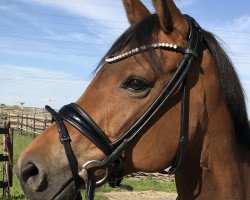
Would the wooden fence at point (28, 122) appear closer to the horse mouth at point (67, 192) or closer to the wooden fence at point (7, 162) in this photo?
the wooden fence at point (7, 162)

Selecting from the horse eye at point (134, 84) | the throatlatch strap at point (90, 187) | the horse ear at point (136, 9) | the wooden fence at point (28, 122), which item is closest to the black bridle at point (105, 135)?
the throatlatch strap at point (90, 187)

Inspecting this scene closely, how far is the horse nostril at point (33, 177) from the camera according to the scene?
2.15 meters

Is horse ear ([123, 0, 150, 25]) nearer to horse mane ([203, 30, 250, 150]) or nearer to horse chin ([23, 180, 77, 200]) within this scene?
horse mane ([203, 30, 250, 150])

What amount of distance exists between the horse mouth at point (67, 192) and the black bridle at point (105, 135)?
0.03 m

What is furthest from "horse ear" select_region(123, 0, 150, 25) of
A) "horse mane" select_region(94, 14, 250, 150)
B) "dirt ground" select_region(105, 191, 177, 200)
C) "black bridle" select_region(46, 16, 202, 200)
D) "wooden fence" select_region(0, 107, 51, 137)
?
"wooden fence" select_region(0, 107, 51, 137)

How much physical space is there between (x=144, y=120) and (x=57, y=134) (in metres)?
0.53

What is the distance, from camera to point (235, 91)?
264 centimetres

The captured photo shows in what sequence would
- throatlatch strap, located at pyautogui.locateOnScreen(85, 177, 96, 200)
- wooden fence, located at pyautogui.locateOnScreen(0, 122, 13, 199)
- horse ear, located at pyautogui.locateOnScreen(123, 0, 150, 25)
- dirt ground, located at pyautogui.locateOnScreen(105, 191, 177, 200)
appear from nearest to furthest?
1. throatlatch strap, located at pyautogui.locateOnScreen(85, 177, 96, 200)
2. horse ear, located at pyautogui.locateOnScreen(123, 0, 150, 25)
3. wooden fence, located at pyautogui.locateOnScreen(0, 122, 13, 199)
4. dirt ground, located at pyautogui.locateOnScreen(105, 191, 177, 200)

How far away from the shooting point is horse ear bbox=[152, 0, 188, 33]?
93.7 inches

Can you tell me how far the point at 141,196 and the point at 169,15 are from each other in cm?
871

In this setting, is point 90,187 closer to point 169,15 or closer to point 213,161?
point 213,161

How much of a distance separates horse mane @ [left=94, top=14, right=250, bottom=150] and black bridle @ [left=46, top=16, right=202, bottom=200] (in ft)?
0.60

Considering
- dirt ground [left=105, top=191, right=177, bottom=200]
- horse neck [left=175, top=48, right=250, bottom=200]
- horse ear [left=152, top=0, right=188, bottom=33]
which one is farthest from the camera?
dirt ground [left=105, top=191, right=177, bottom=200]

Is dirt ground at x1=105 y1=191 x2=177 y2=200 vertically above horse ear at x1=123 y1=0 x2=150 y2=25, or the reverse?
horse ear at x1=123 y1=0 x2=150 y2=25
